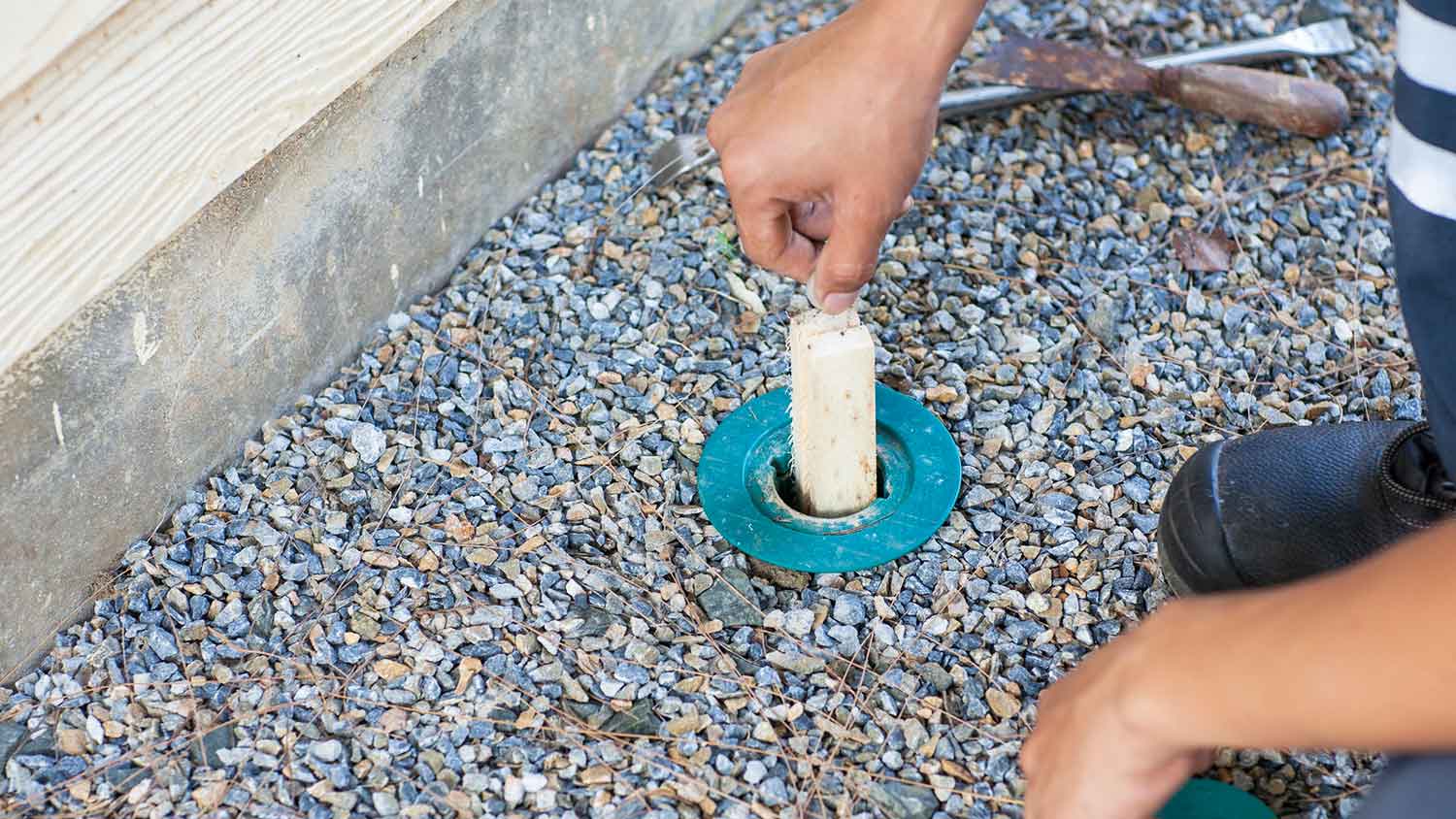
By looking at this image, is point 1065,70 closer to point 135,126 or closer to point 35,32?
point 135,126

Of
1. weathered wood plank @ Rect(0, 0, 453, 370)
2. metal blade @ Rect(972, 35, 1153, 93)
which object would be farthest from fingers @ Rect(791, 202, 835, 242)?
metal blade @ Rect(972, 35, 1153, 93)

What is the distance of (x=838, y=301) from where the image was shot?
1.84 metres

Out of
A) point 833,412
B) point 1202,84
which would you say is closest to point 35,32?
point 833,412

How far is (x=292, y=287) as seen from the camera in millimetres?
2270

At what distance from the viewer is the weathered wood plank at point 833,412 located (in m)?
1.96

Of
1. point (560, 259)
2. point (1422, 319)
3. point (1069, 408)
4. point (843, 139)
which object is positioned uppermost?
point (843, 139)

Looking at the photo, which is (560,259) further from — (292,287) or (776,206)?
(776,206)

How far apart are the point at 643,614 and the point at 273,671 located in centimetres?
52

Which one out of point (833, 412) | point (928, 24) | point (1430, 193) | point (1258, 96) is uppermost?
point (928, 24)

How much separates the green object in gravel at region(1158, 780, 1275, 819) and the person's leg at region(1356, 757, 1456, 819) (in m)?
0.49

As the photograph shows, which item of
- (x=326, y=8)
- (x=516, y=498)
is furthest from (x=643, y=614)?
(x=326, y=8)

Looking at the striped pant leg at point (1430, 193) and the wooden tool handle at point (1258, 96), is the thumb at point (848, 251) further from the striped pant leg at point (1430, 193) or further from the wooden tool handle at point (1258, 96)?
the wooden tool handle at point (1258, 96)

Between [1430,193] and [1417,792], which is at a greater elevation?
[1430,193]

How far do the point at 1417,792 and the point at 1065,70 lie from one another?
192cm
